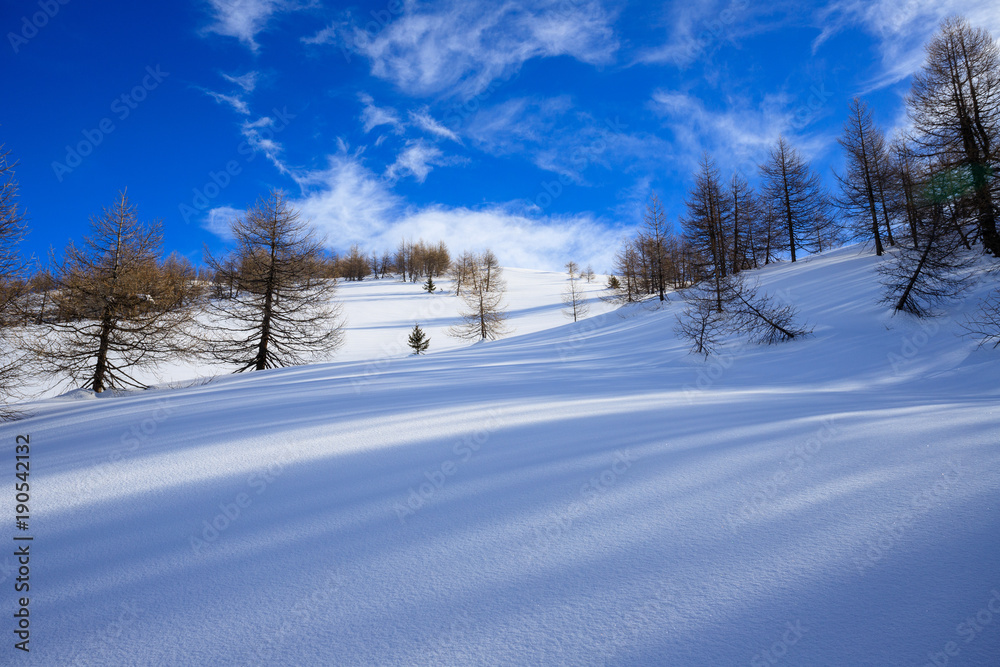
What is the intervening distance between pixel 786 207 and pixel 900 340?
23355 mm

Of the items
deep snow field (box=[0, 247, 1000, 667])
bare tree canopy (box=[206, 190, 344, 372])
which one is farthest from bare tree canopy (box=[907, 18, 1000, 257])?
bare tree canopy (box=[206, 190, 344, 372])

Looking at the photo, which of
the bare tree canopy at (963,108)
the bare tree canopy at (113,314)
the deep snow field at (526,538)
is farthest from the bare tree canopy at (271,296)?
the bare tree canopy at (963,108)

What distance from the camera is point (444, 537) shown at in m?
1.89

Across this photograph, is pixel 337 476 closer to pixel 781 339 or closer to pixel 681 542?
pixel 681 542

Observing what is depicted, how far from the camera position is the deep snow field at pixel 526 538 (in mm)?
1286

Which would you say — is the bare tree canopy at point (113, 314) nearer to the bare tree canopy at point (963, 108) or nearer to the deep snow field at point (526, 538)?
the deep snow field at point (526, 538)

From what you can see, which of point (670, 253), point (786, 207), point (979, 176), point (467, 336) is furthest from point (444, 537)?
point (786, 207)

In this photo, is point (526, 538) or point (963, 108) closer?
point (526, 538)

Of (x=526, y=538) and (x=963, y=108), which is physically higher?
(x=963, y=108)

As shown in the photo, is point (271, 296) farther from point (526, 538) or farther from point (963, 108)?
point (963, 108)

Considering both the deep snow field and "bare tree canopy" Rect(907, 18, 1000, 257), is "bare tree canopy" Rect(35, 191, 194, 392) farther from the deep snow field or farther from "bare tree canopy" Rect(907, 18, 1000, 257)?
"bare tree canopy" Rect(907, 18, 1000, 257)

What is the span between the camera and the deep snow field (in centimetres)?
129

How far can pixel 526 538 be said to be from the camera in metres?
1.85

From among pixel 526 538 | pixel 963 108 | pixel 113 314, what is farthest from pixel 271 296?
pixel 963 108
